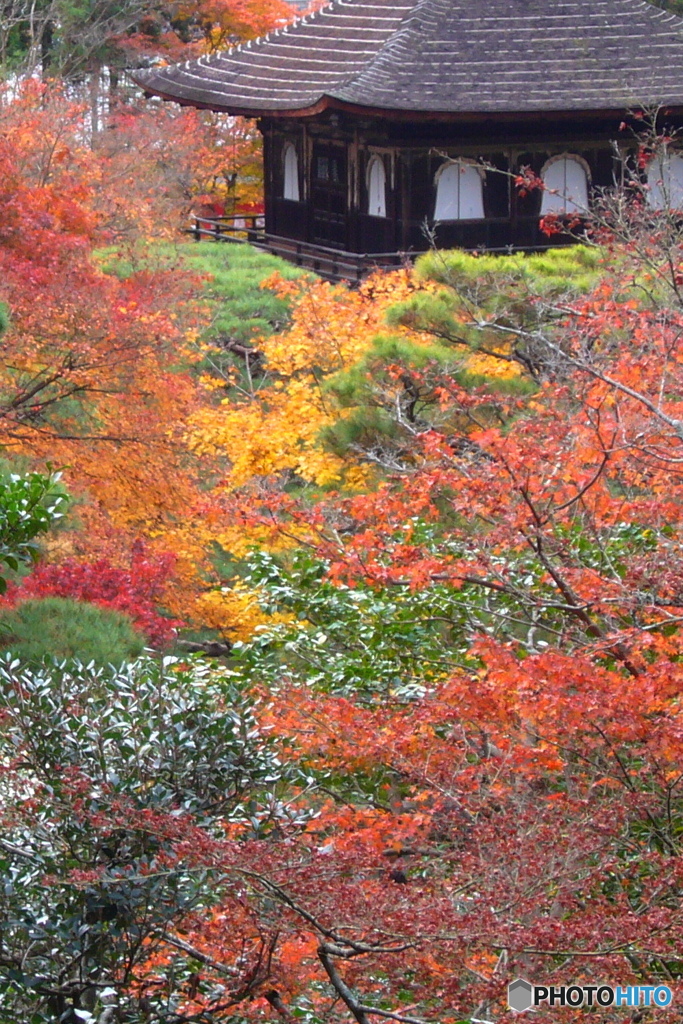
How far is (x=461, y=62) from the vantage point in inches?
966

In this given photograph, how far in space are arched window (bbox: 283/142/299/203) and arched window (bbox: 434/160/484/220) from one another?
466 cm

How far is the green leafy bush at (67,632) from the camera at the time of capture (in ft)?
31.9

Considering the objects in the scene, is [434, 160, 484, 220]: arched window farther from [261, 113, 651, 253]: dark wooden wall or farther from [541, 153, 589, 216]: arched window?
[541, 153, 589, 216]: arched window

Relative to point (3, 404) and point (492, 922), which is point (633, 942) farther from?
point (3, 404)

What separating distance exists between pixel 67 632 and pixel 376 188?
16837mm

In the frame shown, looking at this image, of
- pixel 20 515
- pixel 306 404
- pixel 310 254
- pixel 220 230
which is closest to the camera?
pixel 20 515

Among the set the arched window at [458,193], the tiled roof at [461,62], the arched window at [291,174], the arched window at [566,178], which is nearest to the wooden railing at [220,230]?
the arched window at [291,174]

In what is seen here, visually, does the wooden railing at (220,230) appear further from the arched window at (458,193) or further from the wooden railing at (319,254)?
the arched window at (458,193)

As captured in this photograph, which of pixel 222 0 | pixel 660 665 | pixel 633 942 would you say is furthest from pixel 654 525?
pixel 222 0

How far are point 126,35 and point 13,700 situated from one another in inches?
1454

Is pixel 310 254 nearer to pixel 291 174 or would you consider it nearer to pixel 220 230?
pixel 291 174

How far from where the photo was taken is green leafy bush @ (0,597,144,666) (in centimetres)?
973

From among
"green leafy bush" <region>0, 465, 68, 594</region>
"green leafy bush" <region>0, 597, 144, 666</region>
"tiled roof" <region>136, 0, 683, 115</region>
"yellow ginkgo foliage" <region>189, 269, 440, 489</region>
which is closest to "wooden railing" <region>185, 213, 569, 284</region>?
"tiled roof" <region>136, 0, 683, 115</region>

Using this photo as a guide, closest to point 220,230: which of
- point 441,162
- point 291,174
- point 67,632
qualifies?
point 291,174
